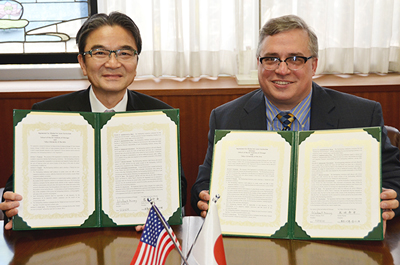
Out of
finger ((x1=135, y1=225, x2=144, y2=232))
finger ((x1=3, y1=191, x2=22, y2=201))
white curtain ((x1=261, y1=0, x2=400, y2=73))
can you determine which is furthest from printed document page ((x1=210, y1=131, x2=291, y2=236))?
white curtain ((x1=261, y1=0, x2=400, y2=73))

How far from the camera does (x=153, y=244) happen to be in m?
1.30

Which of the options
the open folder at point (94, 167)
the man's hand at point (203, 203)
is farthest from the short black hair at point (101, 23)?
the man's hand at point (203, 203)

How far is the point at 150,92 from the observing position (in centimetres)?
311

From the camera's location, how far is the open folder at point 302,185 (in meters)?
1.57

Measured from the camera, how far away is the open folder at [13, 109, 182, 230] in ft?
5.50

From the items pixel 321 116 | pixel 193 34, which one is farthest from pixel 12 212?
pixel 193 34

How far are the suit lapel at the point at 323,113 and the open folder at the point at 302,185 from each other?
56 cm

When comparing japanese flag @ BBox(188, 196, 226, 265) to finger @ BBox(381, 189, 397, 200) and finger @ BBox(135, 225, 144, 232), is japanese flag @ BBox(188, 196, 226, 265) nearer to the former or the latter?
finger @ BBox(135, 225, 144, 232)

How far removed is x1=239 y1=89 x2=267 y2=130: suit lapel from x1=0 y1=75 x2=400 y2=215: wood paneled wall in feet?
2.61

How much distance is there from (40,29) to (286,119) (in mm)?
2479

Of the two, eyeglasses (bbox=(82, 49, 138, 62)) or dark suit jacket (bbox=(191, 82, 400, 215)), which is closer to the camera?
dark suit jacket (bbox=(191, 82, 400, 215))

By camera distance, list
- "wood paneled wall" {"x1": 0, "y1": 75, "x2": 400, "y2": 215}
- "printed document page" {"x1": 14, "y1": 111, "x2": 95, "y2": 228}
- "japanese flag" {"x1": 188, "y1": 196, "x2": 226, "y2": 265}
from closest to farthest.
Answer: "japanese flag" {"x1": 188, "y1": 196, "x2": 226, "y2": 265} < "printed document page" {"x1": 14, "y1": 111, "x2": 95, "y2": 228} < "wood paneled wall" {"x1": 0, "y1": 75, "x2": 400, "y2": 215}

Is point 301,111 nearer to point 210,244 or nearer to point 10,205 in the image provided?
point 210,244

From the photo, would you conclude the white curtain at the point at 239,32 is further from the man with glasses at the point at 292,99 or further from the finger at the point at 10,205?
the finger at the point at 10,205
